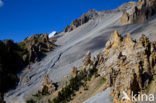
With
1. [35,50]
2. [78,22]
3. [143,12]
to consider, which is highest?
[78,22]

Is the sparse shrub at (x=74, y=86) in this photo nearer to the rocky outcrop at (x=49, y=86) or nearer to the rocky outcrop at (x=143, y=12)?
the rocky outcrop at (x=49, y=86)

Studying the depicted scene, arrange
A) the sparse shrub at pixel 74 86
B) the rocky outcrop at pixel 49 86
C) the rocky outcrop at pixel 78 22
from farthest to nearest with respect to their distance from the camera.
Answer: the rocky outcrop at pixel 78 22
the rocky outcrop at pixel 49 86
the sparse shrub at pixel 74 86

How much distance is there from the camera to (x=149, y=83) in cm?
2055

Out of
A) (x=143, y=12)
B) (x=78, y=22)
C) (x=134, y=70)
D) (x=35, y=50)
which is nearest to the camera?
(x=134, y=70)

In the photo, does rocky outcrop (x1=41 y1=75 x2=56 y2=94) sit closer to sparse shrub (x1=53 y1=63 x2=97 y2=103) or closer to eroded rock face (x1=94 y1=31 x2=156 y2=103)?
sparse shrub (x1=53 y1=63 x2=97 y2=103)

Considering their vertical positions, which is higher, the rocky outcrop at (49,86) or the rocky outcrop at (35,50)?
the rocky outcrop at (35,50)

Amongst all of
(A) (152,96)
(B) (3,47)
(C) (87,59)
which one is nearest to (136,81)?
(A) (152,96)

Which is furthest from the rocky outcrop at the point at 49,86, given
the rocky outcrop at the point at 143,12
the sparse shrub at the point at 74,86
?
the rocky outcrop at the point at 143,12

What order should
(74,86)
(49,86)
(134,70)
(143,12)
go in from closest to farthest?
(134,70)
(74,86)
(49,86)
(143,12)

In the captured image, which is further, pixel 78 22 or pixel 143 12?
pixel 78 22

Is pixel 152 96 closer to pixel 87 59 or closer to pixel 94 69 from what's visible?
pixel 94 69

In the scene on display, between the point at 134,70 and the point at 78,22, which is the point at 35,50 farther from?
the point at 78,22

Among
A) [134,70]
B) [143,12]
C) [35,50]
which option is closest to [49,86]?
[134,70]

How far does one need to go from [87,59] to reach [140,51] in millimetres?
22821
